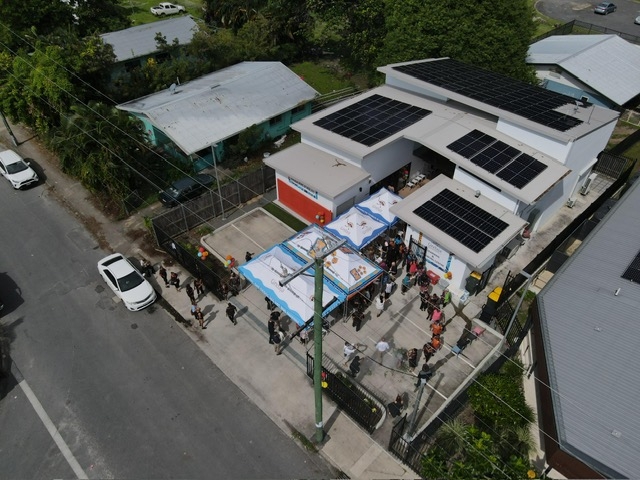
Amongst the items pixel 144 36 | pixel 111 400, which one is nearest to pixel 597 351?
pixel 111 400

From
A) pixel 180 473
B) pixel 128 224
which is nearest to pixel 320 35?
pixel 128 224

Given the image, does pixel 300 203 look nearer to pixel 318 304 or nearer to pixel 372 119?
pixel 372 119

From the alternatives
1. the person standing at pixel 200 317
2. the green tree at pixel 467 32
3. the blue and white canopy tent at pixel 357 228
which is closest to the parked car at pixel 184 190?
→ the person standing at pixel 200 317

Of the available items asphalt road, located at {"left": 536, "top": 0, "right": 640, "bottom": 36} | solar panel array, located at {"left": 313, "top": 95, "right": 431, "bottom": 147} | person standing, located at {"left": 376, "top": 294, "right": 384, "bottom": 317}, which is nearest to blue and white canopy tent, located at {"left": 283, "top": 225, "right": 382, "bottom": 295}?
person standing, located at {"left": 376, "top": 294, "right": 384, "bottom": 317}

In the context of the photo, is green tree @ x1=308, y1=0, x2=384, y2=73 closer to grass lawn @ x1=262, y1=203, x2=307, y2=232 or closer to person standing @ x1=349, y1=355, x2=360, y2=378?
grass lawn @ x1=262, y1=203, x2=307, y2=232

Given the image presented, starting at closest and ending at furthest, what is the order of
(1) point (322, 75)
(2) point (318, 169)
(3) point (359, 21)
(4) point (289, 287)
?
(4) point (289, 287) < (2) point (318, 169) < (3) point (359, 21) < (1) point (322, 75)
